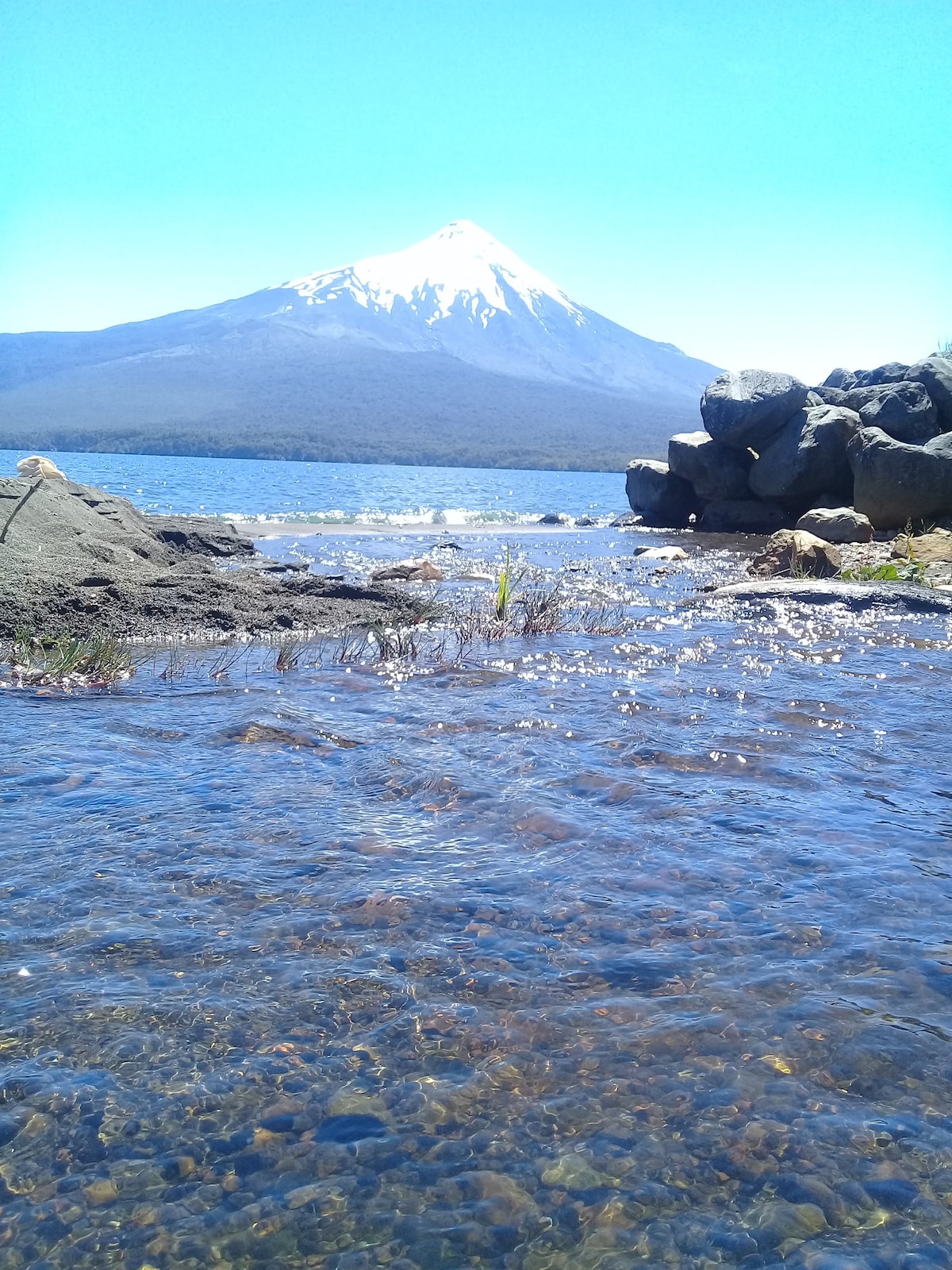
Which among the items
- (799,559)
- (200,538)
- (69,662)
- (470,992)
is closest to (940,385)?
(799,559)

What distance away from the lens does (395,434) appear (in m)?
157

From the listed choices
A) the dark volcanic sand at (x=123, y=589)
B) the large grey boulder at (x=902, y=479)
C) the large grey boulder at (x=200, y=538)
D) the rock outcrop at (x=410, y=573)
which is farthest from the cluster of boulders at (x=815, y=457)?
the dark volcanic sand at (x=123, y=589)

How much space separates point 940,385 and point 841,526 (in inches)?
266

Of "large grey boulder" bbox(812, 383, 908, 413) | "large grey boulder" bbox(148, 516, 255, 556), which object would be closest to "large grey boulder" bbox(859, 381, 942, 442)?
"large grey boulder" bbox(812, 383, 908, 413)

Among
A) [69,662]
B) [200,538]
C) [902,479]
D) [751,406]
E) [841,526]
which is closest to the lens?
[69,662]

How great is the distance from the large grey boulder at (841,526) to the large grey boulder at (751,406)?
17.0 ft

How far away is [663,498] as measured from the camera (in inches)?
1227

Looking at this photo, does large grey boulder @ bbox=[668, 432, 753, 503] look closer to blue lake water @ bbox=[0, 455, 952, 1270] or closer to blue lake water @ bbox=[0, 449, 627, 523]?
blue lake water @ bbox=[0, 449, 627, 523]

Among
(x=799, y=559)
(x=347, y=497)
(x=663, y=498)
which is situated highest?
(x=347, y=497)

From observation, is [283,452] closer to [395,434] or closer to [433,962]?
[395,434]

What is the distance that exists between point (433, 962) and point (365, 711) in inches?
154

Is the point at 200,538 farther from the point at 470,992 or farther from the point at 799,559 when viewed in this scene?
the point at 470,992

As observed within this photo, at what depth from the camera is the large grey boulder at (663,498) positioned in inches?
1217

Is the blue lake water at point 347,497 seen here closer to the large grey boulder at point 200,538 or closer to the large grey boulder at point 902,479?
the large grey boulder at point 200,538
